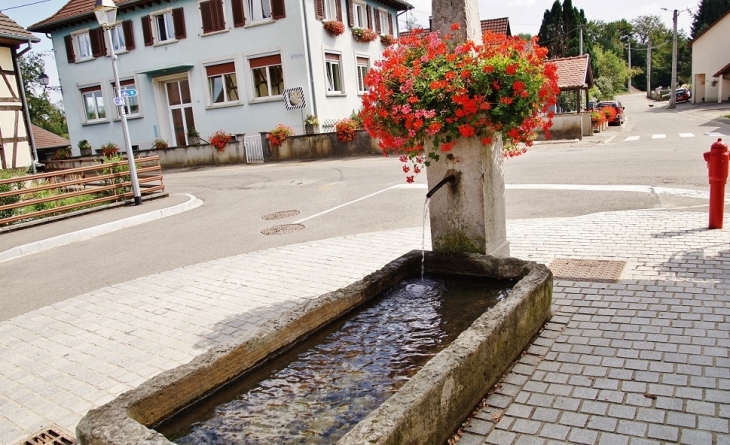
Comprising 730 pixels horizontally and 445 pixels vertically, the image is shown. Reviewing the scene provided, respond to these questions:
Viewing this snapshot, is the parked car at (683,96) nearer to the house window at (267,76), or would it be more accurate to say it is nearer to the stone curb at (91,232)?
the house window at (267,76)

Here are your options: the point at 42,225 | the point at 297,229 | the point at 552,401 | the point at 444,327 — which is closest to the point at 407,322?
the point at 444,327

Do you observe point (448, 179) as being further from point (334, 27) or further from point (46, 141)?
point (46, 141)

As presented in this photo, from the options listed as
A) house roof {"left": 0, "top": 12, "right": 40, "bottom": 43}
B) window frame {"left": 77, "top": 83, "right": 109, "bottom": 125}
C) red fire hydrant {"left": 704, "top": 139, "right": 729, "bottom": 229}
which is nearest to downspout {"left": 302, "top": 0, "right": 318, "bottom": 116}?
house roof {"left": 0, "top": 12, "right": 40, "bottom": 43}

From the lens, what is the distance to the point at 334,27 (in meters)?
25.6

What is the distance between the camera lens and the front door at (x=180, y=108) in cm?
2864

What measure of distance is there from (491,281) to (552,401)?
5.81 ft

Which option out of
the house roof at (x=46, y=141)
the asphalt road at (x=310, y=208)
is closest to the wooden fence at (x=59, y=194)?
the asphalt road at (x=310, y=208)

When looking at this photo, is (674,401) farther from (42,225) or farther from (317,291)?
(42,225)

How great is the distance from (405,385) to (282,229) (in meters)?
7.53

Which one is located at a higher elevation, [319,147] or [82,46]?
[82,46]

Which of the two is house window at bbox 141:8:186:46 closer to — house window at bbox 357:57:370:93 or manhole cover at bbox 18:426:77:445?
house window at bbox 357:57:370:93

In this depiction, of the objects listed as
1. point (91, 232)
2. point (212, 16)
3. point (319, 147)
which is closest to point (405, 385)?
point (91, 232)

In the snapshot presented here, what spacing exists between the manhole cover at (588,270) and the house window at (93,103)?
2985 centimetres

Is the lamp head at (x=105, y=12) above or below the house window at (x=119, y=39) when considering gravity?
below
